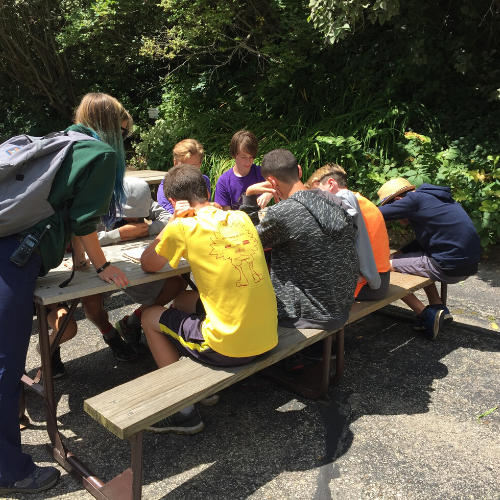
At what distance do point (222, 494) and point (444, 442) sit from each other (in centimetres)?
116

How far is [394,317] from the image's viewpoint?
4.12 metres

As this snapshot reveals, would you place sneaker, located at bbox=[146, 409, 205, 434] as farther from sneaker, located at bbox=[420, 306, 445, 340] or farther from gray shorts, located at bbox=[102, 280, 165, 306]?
sneaker, located at bbox=[420, 306, 445, 340]

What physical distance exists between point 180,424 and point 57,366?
1091mm

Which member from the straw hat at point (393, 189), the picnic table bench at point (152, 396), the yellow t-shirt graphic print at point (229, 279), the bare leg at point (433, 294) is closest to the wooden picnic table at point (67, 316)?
the picnic table bench at point (152, 396)

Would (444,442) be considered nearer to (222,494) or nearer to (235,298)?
(222,494)

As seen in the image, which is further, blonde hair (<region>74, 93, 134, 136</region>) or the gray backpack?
blonde hair (<region>74, 93, 134, 136</region>)

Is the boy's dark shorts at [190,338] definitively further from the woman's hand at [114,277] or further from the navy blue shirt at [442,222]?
the navy blue shirt at [442,222]

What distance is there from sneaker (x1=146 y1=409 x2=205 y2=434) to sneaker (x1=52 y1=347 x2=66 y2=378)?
97 cm

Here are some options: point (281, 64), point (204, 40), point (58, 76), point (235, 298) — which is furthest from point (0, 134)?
point (235, 298)

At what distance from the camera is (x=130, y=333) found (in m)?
3.61

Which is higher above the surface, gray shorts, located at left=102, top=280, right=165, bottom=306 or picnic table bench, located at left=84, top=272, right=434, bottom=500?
picnic table bench, located at left=84, top=272, right=434, bottom=500

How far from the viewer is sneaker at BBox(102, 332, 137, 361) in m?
3.43

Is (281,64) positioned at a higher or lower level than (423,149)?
higher

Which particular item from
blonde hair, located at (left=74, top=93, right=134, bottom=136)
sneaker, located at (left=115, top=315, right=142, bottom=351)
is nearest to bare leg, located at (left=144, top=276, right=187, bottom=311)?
sneaker, located at (left=115, top=315, right=142, bottom=351)
